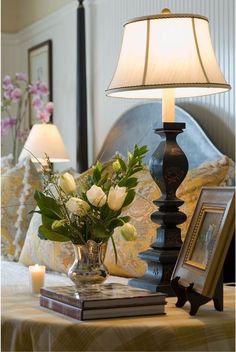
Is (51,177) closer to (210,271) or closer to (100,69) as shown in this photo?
(210,271)

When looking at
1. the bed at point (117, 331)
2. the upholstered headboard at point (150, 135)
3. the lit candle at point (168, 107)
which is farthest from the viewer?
the upholstered headboard at point (150, 135)

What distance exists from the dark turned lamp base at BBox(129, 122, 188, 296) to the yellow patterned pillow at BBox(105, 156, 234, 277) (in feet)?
1.06

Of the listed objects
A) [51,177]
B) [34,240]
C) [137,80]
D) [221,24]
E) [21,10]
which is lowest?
[34,240]

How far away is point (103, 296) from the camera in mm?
1774

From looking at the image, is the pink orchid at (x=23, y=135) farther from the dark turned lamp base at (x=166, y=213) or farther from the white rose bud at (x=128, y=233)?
the white rose bud at (x=128, y=233)

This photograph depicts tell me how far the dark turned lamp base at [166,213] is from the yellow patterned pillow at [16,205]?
49.4 inches

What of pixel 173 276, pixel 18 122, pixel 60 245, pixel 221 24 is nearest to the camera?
pixel 173 276

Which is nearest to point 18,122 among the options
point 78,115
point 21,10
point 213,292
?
point 21,10

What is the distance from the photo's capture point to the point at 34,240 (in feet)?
9.34

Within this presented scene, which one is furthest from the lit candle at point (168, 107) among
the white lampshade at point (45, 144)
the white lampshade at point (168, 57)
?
the white lampshade at point (45, 144)

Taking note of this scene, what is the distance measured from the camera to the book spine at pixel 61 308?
174 centimetres

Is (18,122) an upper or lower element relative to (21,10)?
lower

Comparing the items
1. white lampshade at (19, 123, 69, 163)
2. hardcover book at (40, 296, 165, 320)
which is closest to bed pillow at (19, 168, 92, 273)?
hardcover book at (40, 296, 165, 320)

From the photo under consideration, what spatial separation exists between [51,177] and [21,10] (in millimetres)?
3972
